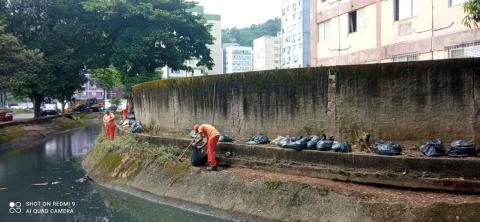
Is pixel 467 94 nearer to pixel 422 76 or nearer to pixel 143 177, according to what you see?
pixel 422 76

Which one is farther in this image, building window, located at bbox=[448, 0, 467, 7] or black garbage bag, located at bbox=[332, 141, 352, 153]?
building window, located at bbox=[448, 0, 467, 7]

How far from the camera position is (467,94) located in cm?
894

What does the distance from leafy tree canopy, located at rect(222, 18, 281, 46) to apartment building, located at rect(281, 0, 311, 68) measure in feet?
135

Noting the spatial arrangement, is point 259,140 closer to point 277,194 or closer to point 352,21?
point 277,194

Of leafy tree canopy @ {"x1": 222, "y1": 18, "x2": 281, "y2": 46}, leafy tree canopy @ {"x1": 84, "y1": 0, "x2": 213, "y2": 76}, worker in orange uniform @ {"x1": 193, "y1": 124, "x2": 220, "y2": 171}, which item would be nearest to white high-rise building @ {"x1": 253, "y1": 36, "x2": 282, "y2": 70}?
leafy tree canopy @ {"x1": 222, "y1": 18, "x2": 281, "y2": 46}

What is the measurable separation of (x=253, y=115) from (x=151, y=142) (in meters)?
4.29

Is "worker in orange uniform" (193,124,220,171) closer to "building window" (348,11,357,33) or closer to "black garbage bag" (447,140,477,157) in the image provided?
"black garbage bag" (447,140,477,157)

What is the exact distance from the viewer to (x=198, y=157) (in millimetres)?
12219

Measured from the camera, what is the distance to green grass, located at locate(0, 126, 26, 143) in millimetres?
26155

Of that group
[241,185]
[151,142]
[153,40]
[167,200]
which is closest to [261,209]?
[241,185]

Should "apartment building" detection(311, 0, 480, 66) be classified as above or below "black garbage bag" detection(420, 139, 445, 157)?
above

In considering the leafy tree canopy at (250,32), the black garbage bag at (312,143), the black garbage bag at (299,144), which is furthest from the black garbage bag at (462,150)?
the leafy tree canopy at (250,32)

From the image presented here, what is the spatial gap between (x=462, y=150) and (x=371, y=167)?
165cm

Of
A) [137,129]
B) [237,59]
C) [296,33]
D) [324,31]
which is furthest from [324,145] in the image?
[237,59]
